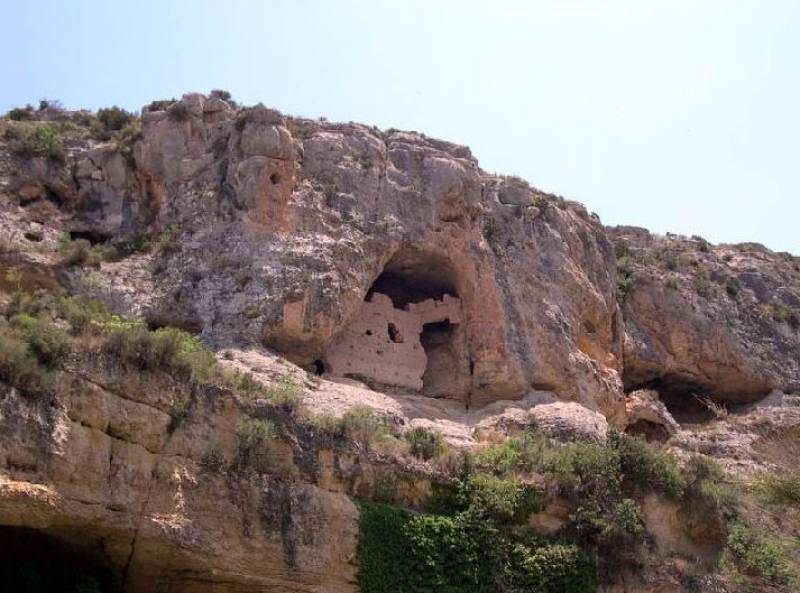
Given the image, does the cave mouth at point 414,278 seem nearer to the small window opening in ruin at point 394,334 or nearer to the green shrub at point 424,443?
the small window opening in ruin at point 394,334

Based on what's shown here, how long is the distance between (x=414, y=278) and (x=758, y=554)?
953 centimetres

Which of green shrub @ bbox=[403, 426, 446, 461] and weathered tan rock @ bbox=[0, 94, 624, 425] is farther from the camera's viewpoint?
weathered tan rock @ bbox=[0, 94, 624, 425]

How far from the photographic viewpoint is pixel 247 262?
21797 millimetres

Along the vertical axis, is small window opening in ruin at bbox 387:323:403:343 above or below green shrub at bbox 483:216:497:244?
below

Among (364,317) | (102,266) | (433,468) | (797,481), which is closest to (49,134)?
(102,266)

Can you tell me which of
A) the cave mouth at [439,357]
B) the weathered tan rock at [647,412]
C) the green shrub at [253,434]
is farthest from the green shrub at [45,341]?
the weathered tan rock at [647,412]

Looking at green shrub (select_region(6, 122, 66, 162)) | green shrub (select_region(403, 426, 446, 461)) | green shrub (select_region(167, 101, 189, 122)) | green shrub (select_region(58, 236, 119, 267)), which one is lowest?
green shrub (select_region(403, 426, 446, 461))

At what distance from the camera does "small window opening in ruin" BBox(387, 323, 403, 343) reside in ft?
79.5

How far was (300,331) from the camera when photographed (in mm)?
21406

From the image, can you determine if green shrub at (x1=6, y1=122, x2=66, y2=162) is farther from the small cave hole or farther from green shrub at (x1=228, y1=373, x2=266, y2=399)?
green shrub at (x1=228, y1=373, x2=266, y2=399)

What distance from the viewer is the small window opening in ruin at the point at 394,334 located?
954 inches

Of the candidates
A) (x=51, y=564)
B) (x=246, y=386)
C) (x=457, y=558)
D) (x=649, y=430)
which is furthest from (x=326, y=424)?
(x=649, y=430)

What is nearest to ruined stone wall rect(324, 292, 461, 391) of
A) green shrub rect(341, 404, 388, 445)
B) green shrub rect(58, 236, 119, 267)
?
green shrub rect(341, 404, 388, 445)

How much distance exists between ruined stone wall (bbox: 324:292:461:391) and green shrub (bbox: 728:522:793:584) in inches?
276
